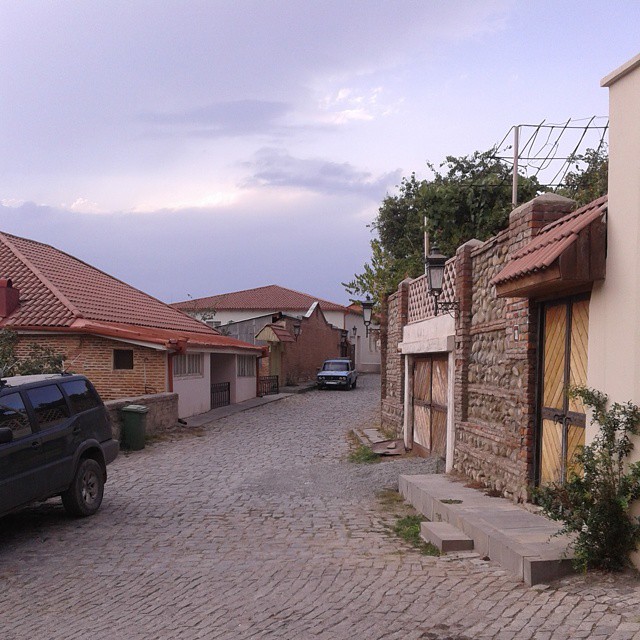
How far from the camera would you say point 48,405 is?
891 centimetres

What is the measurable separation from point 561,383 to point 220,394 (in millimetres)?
21843

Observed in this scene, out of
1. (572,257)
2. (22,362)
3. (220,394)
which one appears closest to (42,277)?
(22,362)

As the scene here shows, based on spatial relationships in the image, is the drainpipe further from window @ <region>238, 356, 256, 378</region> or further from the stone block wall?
window @ <region>238, 356, 256, 378</region>

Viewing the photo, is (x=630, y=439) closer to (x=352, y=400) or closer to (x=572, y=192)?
(x=572, y=192)

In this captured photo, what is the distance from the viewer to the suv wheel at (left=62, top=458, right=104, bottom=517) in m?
9.17

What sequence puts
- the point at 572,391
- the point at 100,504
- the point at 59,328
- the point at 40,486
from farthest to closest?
the point at 59,328, the point at 100,504, the point at 40,486, the point at 572,391

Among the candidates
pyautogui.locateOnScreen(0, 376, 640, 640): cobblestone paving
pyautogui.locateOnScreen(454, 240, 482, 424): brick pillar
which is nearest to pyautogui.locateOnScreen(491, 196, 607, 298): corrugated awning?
pyautogui.locateOnScreen(0, 376, 640, 640): cobblestone paving

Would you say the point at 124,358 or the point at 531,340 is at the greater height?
the point at 531,340

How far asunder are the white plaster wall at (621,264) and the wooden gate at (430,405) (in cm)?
659

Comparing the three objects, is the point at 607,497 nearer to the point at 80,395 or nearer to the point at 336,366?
the point at 80,395

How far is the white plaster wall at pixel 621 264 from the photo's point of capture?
19.4 ft

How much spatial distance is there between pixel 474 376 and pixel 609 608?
587 centimetres

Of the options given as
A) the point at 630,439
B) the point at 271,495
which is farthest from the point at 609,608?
the point at 271,495

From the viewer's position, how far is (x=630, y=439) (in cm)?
585
